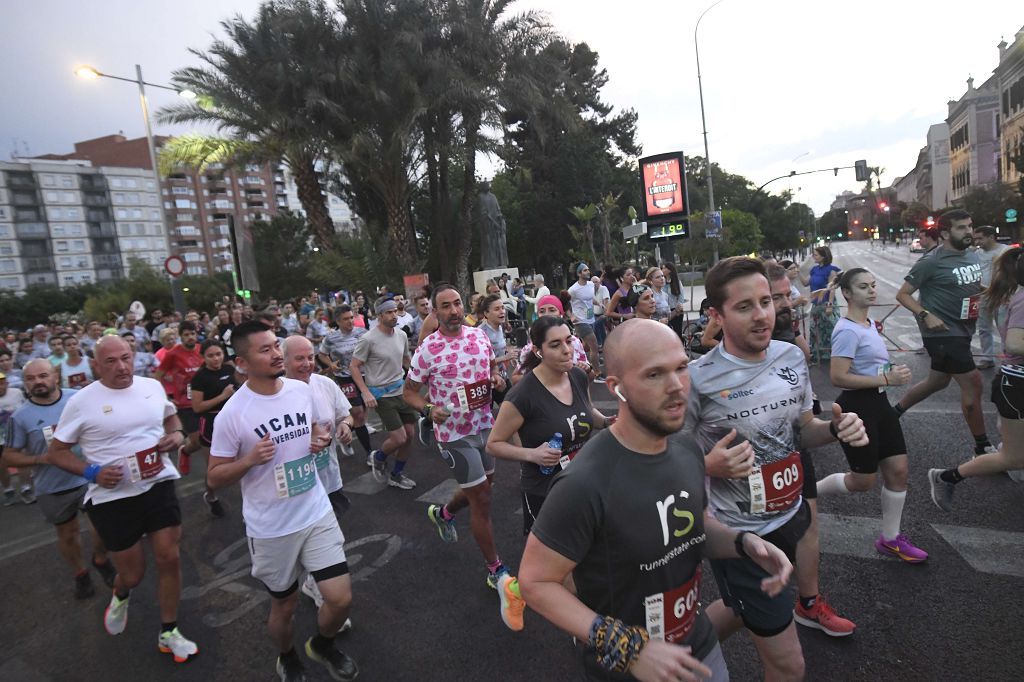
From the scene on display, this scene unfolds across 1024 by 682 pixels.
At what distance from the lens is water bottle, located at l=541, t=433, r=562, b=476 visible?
313 cm

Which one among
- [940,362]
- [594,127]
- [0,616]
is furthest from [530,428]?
[594,127]

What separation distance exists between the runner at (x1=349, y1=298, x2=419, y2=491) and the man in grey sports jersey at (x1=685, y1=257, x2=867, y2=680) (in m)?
4.27

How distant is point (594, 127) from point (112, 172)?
91.5 meters

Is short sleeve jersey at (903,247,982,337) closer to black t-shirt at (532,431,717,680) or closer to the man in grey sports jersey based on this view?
the man in grey sports jersey

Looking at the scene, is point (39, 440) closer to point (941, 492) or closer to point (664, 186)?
point (941, 492)

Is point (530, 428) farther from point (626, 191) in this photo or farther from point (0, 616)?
point (626, 191)

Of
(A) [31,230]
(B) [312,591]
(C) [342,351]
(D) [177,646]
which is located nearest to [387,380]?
(C) [342,351]

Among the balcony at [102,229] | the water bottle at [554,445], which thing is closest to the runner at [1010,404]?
the water bottle at [554,445]

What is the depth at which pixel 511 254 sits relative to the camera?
→ 3966 cm

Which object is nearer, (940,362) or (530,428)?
(530,428)

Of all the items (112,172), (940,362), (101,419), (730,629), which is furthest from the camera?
(112,172)

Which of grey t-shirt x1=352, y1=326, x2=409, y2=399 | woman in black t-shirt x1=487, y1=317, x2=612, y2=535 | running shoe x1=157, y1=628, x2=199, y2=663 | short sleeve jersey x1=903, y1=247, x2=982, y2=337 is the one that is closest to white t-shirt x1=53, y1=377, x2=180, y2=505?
running shoe x1=157, y1=628, x2=199, y2=663

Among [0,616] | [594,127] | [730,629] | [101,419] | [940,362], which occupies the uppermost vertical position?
[594,127]

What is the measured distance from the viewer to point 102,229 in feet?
321
